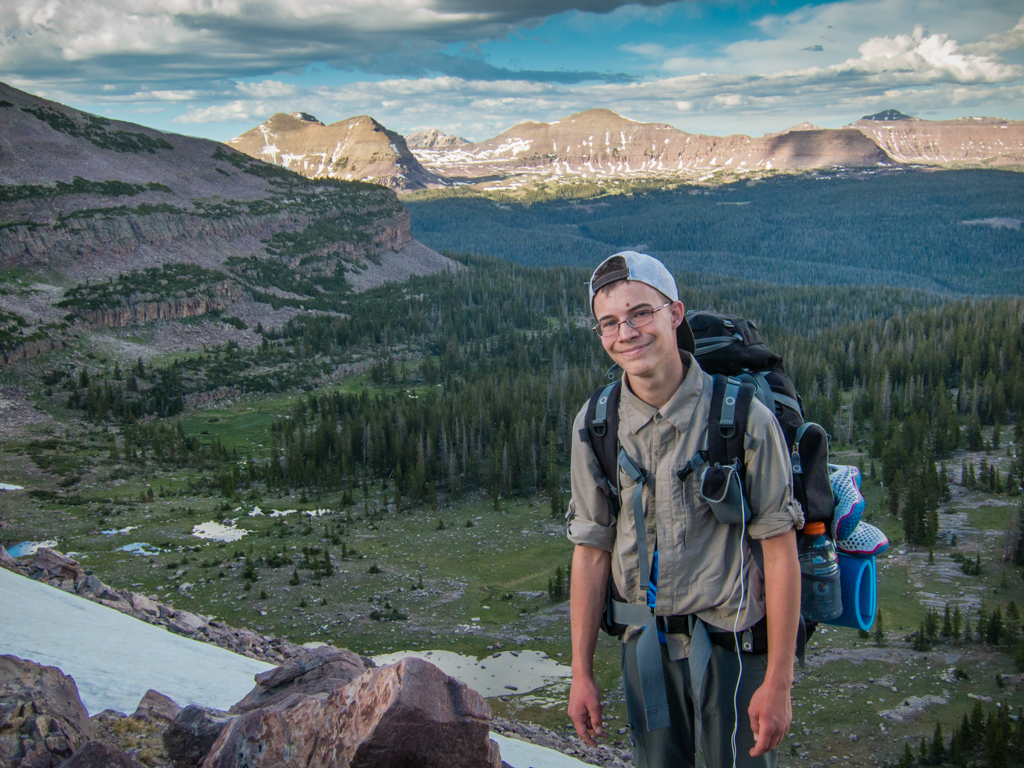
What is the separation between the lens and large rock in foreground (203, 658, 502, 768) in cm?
687

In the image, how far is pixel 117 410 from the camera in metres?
72.9

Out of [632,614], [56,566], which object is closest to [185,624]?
[56,566]

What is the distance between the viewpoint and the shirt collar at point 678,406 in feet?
17.4

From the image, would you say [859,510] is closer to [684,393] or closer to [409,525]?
[684,393]

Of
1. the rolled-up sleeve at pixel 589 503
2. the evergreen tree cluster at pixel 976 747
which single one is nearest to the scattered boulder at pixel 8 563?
the rolled-up sleeve at pixel 589 503

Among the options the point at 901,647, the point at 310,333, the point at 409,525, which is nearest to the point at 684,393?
the point at 901,647

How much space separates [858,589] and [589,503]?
2400mm

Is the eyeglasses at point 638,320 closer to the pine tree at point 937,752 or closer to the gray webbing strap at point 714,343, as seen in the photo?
the gray webbing strap at point 714,343

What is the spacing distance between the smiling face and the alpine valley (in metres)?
4.13

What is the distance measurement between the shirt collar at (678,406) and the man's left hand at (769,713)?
A: 1.83 metres

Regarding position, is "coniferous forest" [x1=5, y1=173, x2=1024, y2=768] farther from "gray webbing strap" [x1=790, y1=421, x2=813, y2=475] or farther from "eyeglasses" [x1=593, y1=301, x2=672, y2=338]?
"eyeglasses" [x1=593, y1=301, x2=672, y2=338]

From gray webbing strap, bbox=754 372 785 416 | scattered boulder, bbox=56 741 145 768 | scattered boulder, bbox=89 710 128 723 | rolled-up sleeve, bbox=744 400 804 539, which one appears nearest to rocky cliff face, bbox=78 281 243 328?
scattered boulder, bbox=89 710 128 723

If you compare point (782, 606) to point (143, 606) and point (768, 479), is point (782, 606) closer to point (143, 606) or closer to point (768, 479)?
point (768, 479)

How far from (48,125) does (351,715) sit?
140 m
